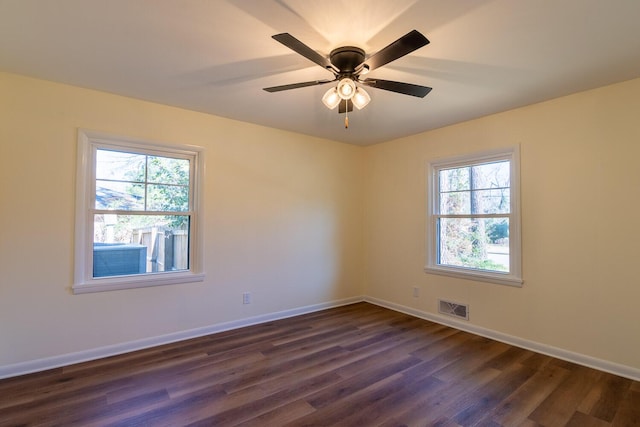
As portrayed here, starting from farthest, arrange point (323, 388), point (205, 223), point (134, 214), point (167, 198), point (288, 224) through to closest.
A: point (288, 224) → point (205, 223) → point (167, 198) → point (134, 214) → point (323, 388)

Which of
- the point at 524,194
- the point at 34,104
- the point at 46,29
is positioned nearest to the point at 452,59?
the point at 524,194

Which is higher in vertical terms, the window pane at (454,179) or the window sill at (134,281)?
the window pane at (454,179)

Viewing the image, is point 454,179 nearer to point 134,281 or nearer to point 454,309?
point 454,309

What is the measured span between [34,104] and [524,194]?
4604 mm

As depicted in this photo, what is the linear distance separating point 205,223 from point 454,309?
122 inches

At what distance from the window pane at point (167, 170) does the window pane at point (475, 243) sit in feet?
10.4

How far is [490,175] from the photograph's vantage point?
3611 mm

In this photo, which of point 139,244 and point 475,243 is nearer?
point 139,244

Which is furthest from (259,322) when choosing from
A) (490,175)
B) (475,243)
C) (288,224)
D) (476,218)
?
(490,175)

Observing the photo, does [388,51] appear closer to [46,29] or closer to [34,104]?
[46,29]

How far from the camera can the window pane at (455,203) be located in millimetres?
3843

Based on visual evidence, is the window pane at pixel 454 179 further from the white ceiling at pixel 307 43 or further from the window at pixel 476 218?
the white ceiling at pixel 307 43

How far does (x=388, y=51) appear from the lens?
175 centimetres

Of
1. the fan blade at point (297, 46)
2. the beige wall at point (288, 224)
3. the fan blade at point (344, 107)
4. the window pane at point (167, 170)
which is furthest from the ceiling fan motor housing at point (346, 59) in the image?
the window pane at point (167, 170)
